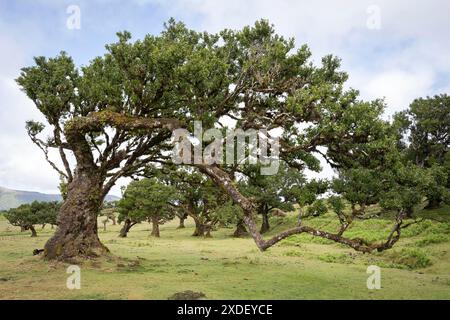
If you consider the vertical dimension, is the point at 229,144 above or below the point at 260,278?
above

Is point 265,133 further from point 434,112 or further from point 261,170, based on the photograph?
point 434,112

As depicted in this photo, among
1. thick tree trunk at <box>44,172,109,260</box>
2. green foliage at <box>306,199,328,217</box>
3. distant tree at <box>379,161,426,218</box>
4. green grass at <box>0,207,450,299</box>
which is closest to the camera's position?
green grass at <box>0,207,450,299</box>

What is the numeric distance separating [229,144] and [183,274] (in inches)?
275

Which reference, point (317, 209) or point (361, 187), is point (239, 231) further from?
point (361, 187)

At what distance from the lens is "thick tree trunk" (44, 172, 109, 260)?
19547mm

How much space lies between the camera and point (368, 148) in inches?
627

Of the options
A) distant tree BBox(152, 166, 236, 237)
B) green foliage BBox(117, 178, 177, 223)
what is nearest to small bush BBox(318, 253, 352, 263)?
distant tree BBox(152, 166, 236, 237)

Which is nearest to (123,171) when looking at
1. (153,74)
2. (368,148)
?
(153,74)

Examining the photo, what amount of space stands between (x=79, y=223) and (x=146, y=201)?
30.1 metres

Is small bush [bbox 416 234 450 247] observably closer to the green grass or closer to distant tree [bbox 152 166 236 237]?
the green grass

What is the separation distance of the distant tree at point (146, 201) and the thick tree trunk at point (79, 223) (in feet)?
96.4

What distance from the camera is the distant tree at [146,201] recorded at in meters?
50.5

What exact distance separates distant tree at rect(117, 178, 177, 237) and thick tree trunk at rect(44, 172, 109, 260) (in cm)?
2939

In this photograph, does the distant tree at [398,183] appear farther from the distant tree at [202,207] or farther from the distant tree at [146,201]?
the distant tree at [146,201]
